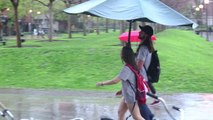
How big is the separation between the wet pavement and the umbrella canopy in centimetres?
271

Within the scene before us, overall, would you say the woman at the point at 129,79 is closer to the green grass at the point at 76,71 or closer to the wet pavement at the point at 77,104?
the wet pavement at the point at 77,104

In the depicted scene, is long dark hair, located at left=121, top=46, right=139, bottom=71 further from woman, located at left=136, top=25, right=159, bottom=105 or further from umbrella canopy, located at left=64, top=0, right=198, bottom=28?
woman, located at left=136, top=25, right=159, bottom=105

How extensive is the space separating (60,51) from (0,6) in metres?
19.3

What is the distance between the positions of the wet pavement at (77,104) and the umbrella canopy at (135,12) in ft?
8.88

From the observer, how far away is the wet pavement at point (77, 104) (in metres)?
9.50

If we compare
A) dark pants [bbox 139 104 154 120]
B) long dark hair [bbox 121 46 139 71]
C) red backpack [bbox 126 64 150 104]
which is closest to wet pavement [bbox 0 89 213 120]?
dark pants [bbox 139 104 154 120]

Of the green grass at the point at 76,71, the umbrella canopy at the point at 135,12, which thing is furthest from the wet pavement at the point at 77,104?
the umbrella canopy at the point at 135,12

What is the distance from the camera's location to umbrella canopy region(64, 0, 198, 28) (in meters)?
6.33

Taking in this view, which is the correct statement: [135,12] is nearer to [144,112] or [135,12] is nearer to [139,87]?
[139,87]

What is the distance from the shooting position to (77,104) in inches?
429

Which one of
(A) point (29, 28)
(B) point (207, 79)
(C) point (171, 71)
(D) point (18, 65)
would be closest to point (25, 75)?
(D) point (18, 65)

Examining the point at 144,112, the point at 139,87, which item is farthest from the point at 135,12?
the point at 144,112

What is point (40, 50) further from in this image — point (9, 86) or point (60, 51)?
point (9, 86)

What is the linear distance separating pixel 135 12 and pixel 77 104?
4920 millimetres
